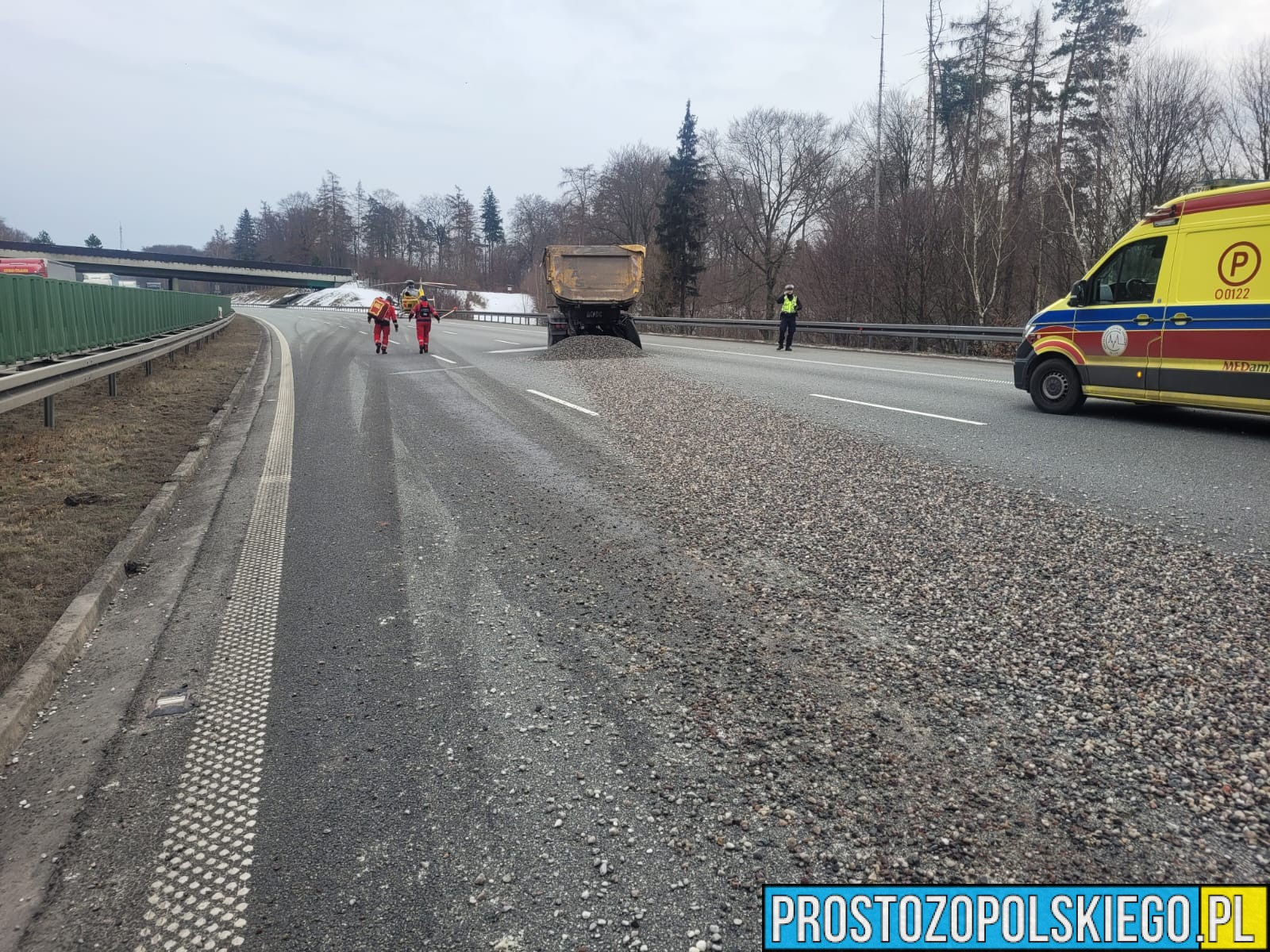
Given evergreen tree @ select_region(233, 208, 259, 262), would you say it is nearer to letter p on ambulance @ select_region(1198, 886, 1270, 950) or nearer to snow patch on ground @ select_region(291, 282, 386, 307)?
snow patch on ground @ select_region(291, 282, 386, 307)

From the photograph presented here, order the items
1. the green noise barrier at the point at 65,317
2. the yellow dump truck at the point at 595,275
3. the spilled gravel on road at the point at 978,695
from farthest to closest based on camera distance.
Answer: the yellow dump truck at the point at 595,275, the green noise barrier at the point at 65,317, the spilled gravel on road at the point at 978,695

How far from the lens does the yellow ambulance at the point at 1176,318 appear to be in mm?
8531

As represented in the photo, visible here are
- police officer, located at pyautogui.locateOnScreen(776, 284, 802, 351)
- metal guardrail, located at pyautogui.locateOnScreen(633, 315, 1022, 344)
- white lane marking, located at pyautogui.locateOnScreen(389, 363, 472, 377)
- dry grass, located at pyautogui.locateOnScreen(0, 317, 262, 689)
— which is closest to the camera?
dry grass, located at pyautogui.locateOnScreen(0, 317, 262, 689)

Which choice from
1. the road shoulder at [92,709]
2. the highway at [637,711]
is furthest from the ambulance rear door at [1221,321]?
the road shoulder at [92,709]

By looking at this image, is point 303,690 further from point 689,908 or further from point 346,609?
point 689,908

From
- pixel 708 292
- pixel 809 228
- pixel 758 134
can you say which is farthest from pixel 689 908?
pixel 708 292

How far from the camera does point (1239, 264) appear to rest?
8625 millimetres

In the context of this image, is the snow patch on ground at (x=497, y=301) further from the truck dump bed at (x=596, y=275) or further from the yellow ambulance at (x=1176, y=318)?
the yellow ambulance at (x=1176, y=318)

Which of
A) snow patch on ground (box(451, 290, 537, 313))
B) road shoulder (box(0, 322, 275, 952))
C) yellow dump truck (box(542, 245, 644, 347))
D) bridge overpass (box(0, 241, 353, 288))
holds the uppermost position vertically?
bridge overpass (box(0, 241, 353, 288))

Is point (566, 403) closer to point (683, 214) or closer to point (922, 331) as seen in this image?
point (922, 331)

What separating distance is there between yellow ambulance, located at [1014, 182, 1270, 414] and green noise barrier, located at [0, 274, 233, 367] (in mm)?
12991

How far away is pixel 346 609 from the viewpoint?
14.1ft

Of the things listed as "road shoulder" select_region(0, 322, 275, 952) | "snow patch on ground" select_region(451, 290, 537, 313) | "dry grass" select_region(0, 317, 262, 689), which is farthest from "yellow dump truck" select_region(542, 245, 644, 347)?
"snow patch on ground" select_region(451, 290, 537, 313)

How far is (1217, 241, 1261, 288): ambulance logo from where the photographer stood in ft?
27.9
